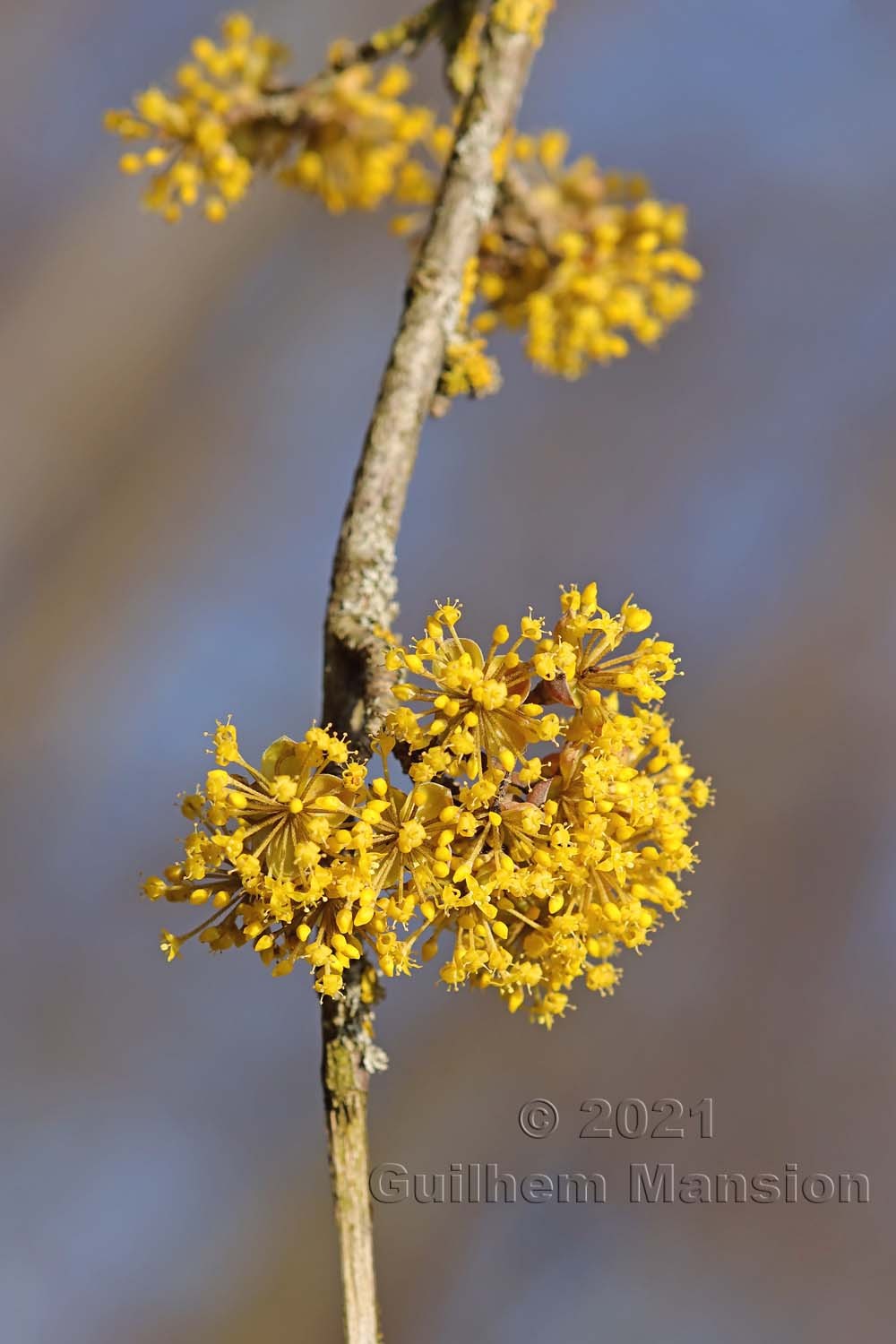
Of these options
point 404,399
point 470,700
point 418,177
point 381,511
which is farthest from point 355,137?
Answer: point 470,700

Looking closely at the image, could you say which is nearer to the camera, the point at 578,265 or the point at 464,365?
the point at 464,365

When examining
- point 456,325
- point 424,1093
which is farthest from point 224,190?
point 424,1093

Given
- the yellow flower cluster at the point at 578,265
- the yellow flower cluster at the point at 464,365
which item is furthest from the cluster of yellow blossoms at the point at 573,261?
the yellow flower cluster at the point at 464,365

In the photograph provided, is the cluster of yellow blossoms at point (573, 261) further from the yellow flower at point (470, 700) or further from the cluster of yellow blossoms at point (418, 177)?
the yellow flower at point (470, 700)

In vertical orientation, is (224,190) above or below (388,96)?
below

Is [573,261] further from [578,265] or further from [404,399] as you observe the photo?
[404,399]

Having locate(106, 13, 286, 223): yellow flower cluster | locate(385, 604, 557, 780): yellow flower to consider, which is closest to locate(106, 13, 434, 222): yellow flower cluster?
locate(106, 13, 286, 223): yellow flower cluster

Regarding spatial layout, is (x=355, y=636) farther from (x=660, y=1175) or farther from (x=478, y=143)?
(x=660, y=1175)
